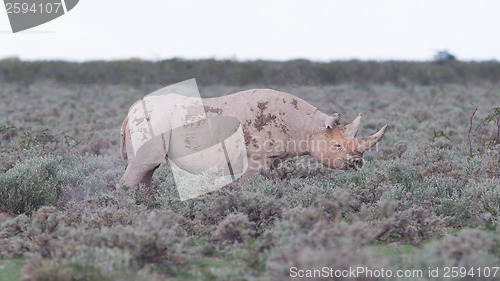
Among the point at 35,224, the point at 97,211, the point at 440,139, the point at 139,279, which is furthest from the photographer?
the point at 440,139

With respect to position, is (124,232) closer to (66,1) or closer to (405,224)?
(405,224)

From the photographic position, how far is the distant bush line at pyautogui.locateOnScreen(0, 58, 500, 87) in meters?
29.4

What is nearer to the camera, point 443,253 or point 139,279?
point 139,279

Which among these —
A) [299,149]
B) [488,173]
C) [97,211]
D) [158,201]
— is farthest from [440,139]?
[97,211]

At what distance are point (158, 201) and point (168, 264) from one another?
2058mm

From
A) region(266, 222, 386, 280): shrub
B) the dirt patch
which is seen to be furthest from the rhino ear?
region(266, 222, 386, 280): shrub

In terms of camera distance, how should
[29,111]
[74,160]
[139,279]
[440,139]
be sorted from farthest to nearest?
[29,111], [440,139], [74,160], [139,279]

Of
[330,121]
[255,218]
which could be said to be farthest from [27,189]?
[330,121]

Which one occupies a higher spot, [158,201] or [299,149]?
[299,149]

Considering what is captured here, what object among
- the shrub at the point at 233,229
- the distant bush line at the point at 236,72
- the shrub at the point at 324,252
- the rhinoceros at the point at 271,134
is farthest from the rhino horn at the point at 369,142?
the distant bush line at the point at 236,72

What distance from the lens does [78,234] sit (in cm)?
469

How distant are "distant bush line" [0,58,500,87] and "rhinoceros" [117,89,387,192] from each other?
71.5ft

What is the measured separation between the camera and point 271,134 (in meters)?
6.66

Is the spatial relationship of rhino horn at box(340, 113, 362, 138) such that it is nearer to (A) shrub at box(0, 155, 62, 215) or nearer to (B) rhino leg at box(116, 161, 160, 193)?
(B) rhino leg at box(116, 161, 160, 193)
